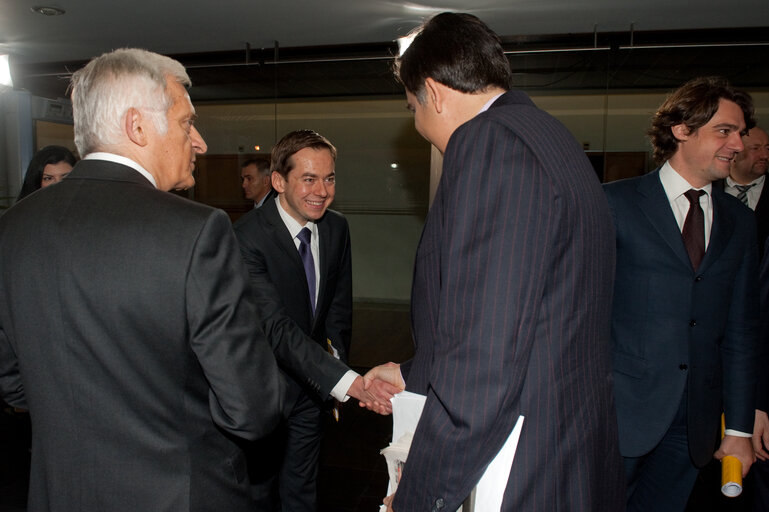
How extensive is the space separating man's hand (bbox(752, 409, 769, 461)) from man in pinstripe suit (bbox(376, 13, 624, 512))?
142cm

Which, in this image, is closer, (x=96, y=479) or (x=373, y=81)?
(x=96, y=479)

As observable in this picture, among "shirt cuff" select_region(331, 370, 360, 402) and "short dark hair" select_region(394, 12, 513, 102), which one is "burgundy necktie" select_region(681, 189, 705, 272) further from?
"shirt cuff" select_region(331, 370, 360, 402)

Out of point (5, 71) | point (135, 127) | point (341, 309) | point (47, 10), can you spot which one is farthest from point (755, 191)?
point (5, 71)

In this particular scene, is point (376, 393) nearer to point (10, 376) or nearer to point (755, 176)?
point (10, 376)

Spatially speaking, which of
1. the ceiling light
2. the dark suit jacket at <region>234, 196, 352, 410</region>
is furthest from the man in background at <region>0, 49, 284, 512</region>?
the ceiling light

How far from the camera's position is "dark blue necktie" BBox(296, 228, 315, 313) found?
2.55 metres

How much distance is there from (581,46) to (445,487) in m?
5.11

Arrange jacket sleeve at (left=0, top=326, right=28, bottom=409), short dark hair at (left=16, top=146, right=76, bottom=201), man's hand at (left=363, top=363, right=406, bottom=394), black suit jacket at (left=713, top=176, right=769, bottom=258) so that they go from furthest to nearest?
black suit jacket at (left=713, top=176, right=769, bottom=258) < short dark hair at (left=16, top=146, right=76, bottom=201) < man's hand at (left=363, top=363, right=406, bottom=394) < jacket sleeve at (left=0, top=326, right=28, bottom=409)

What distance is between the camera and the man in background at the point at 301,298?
2309 mm

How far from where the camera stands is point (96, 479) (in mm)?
1197

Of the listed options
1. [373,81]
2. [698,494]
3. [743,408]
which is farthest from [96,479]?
[373,81]

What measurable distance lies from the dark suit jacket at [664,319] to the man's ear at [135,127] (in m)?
1.61

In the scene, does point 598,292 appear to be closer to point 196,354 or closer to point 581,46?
point 196,354

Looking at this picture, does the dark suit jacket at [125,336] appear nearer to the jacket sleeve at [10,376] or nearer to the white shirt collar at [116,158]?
the white shirt collar at [116,158]
